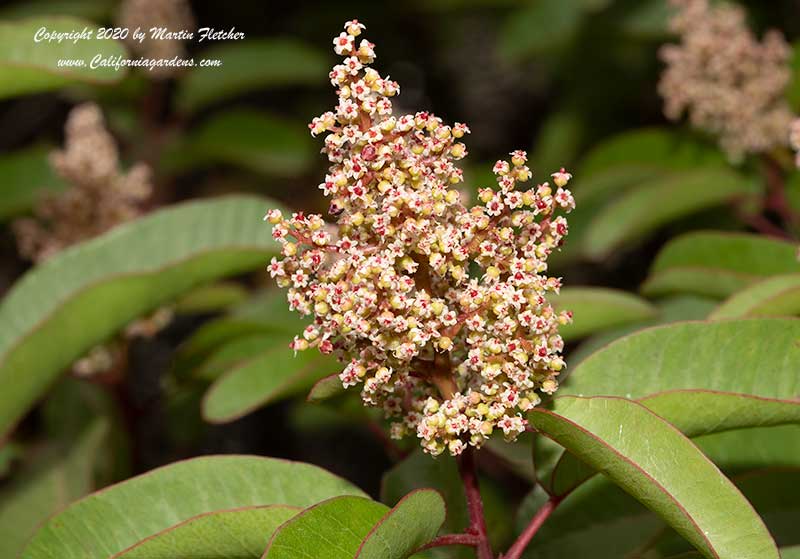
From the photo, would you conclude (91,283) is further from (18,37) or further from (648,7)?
(648,7)

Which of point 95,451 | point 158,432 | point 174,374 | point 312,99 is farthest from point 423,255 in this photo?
point 312,99

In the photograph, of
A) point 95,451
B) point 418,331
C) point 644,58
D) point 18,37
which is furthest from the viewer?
point 644,58

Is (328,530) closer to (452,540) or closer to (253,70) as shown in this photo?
(452,540)

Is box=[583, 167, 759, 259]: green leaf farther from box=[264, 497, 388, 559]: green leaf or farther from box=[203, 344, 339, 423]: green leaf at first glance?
box=[264, 497, 388, 559]: green leaf

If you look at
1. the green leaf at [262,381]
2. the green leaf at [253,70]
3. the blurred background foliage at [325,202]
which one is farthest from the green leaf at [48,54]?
the green leaf at [253,70]

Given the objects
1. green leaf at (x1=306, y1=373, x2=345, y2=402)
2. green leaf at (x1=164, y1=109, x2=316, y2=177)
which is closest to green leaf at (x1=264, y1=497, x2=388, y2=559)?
green leaf at (x1=306, y1=373, x2=345, y2=402)
